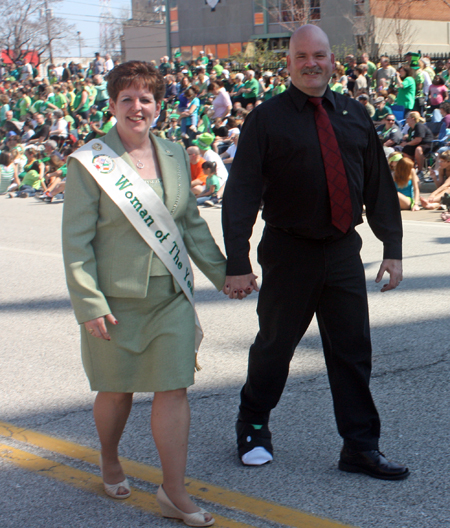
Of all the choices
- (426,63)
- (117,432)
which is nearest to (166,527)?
(117,432)

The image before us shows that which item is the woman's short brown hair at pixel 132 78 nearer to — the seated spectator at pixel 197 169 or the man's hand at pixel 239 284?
the man's hand at pixel 239 284

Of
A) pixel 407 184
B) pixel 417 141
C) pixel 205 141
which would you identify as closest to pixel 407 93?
pixel 417 141

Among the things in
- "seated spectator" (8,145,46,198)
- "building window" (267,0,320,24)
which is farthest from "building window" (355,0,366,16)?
"seated spectator" (8,145,46,198)

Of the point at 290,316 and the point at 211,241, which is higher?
the point at 211,241

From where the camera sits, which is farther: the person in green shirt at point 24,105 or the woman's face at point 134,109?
the person in green shirt at point 24,105

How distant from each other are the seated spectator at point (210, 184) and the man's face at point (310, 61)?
11019mm

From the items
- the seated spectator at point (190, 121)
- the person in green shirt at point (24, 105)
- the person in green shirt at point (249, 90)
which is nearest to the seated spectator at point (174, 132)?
the seated spectator at point (190, 121)

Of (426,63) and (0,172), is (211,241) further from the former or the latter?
(426,63)

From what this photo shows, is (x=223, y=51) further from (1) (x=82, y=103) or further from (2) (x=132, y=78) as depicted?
(2) (x=132, y=78)

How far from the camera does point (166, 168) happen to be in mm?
2850

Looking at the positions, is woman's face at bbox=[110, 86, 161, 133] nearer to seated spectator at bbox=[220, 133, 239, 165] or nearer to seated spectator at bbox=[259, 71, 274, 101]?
seated spectator at bbox=[220, 133, 239, 165]

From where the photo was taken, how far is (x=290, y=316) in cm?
311

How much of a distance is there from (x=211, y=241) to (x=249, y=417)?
34.3 inches

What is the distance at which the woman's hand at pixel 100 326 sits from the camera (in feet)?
8.73
